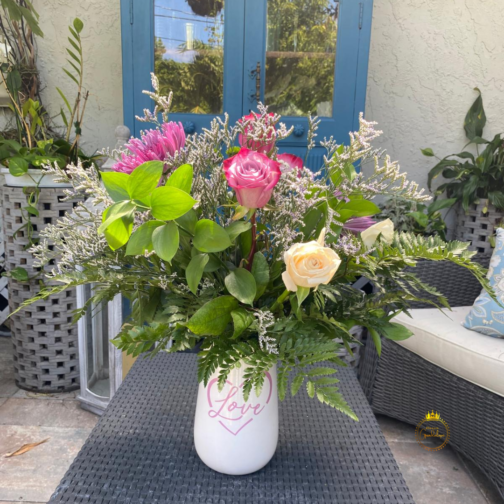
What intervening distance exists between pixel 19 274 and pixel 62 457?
730mm

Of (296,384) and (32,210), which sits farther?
(32,210)

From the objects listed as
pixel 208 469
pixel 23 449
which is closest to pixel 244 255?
pixel 208 469

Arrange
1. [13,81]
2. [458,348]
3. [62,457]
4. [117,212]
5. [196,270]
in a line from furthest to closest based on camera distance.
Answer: [13,81] → [62,457] → [458,348] → [196,270] → [117,212]

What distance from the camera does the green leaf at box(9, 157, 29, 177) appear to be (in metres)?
1.80

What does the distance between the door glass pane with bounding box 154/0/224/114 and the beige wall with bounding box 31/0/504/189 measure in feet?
1.70

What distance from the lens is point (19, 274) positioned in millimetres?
1944

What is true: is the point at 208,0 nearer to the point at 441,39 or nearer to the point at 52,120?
the point at 52,120

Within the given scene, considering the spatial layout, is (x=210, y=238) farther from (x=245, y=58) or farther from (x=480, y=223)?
(x=480, y=223)

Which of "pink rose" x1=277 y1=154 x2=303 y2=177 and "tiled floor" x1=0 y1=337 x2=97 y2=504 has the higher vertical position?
"pink rose" x1=277 y1=154 x2=303 y2=177

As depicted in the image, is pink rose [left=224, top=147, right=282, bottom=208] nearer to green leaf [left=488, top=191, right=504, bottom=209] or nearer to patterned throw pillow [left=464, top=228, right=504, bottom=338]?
patterned throw pillow [left=464, top=228, right=504, bottom=338]

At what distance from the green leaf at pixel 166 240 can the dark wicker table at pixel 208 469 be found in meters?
0.45

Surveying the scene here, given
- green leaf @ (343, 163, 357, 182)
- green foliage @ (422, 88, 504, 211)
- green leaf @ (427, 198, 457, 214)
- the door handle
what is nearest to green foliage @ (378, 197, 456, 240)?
green leaf @ (427, 198, 457, 214)

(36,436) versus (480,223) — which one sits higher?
(480,223)

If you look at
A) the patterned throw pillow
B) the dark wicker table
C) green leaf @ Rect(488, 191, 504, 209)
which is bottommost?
the dark wicker table
